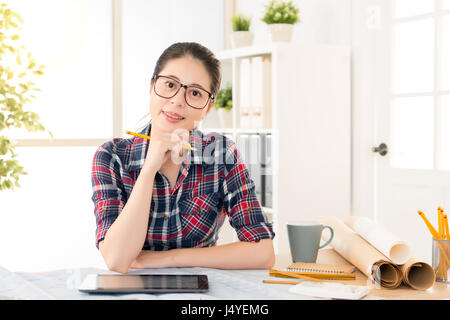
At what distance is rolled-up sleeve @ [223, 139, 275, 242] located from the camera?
1.55m

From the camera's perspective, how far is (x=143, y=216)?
1.44 m

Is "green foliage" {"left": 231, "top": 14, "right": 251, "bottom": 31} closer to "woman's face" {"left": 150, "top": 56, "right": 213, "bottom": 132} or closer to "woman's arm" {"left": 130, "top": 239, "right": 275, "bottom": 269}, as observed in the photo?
"woman's face" {"left": 150, "top": 56, "right": 213, "bottom": 132}

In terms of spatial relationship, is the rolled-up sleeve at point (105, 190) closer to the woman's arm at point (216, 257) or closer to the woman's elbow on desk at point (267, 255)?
the woman's arm at point (216, 257)

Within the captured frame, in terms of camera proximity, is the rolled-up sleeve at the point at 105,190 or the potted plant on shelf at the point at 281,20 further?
the potted plant on shelf at the point at 281,20

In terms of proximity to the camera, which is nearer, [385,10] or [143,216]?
[143,216]

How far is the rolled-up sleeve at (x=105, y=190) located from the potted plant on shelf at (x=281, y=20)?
177cm

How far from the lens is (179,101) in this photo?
1.51 meters

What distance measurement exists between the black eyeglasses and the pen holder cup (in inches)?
27.6

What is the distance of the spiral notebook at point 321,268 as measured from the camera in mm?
1238

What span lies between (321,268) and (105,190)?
0.62 m

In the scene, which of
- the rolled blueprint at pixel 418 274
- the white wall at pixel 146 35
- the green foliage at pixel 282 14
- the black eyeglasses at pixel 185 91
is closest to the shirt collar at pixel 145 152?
the black eyeglasses at pixel 185 91

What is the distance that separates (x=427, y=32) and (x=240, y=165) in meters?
1.59
